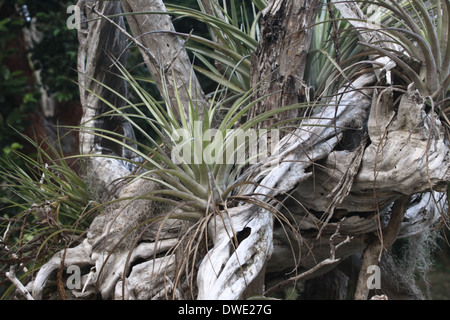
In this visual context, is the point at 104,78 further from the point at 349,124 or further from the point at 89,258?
the point at 349,124

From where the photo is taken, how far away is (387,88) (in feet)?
5.57

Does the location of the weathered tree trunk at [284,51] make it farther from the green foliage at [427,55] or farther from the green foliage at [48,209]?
the green foliage at [48,209]

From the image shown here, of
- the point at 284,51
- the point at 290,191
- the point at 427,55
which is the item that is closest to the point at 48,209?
the point at 290,191

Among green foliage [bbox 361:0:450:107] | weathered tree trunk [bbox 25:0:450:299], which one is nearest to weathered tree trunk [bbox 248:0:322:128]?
weathered tree trunk [bbox 25:0:450:299]

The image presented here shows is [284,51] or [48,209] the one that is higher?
[284,51]

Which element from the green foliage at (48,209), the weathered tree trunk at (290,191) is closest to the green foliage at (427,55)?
the weathered tree trunk at (290,191)

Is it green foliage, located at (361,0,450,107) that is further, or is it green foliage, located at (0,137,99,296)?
green foliage, located at (0,137,99,296)

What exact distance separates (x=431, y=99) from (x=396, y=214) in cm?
56

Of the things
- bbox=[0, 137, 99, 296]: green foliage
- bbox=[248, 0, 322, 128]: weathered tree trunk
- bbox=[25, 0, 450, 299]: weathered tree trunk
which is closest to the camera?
bbox=[25, 0, 450, 299]: weathered tree trunk

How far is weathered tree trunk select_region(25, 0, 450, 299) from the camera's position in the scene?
1.62 meters

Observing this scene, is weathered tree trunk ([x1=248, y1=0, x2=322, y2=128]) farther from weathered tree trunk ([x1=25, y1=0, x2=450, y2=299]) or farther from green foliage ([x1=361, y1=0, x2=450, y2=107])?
green foliage ([x1=361, y1=0, x2=450, y2=107])

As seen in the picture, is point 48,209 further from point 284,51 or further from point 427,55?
point 427,55

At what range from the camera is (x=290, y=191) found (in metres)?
1.85
